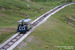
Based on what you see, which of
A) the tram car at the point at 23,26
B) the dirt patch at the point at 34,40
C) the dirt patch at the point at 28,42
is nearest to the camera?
the dirt patch at the point at 28,42

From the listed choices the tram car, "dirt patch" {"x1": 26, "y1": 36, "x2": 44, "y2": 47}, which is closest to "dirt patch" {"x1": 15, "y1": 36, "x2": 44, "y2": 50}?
"dirt patch" {"x1": 26, "y1": 36, "x2": 44, "y2": 47}

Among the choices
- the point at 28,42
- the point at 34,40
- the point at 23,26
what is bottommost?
the point at 34,40

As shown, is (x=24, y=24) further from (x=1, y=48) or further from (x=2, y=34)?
(x=1, y=48)

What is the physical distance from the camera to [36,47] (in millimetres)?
21594

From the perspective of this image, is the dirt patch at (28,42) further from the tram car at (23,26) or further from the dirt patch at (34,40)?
the tram car at (23,26)

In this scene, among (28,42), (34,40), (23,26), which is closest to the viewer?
(28,42)

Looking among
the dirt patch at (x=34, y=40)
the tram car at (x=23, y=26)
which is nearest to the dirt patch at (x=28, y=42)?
the dirt patch at (x=34, y=40)

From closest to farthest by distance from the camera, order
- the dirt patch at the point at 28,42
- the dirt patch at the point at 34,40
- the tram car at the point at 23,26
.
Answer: the dirt patch at the point at 28,42 → the dirt patch at the point at 34,40 → the tram car at the point at 23,26

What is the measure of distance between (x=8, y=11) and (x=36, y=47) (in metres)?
31.5

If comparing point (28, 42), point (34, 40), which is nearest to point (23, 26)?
point (34, 40)

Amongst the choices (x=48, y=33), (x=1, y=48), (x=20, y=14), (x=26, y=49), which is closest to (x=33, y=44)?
(x=26, y=49)

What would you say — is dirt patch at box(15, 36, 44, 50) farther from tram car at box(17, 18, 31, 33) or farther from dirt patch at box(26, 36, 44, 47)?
tram car at box(17, 18, 31, 33)

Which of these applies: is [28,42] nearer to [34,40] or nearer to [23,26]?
[34,40]

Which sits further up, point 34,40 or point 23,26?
point 23,26
